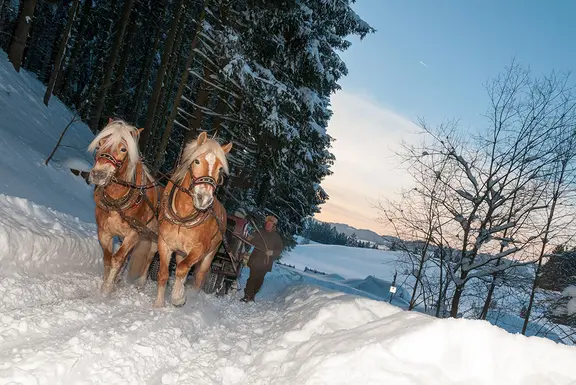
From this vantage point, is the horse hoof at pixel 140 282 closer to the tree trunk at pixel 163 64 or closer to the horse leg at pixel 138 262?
Result: the horse leg at pixel 138 262

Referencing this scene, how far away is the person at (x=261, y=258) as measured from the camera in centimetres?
797

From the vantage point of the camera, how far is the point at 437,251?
35.4 ft

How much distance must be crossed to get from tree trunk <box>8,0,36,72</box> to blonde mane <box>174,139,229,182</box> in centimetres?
1321

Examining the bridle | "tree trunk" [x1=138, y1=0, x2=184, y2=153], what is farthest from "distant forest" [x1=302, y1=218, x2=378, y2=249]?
the bridle

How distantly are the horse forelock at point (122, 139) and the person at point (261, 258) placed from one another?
3544 mm

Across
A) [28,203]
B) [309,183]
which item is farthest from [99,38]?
[28,203]

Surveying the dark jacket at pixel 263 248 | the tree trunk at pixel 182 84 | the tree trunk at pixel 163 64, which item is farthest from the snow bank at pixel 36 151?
the dark jacket at pixel 263 248

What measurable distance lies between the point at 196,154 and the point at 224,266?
361 cm

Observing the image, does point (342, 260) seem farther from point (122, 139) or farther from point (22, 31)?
point (122, 139)

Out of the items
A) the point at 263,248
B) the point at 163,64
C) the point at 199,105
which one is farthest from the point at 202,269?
the point at 163,64

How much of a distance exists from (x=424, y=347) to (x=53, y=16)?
34212 mm

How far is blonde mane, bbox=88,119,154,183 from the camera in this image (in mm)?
4543

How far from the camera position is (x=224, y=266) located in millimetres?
7688

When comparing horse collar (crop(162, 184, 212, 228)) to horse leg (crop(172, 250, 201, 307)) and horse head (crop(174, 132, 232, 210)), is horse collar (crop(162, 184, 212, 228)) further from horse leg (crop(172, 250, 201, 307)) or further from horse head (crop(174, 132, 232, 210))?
horse leg (crop(172, 250, 201, 307))
